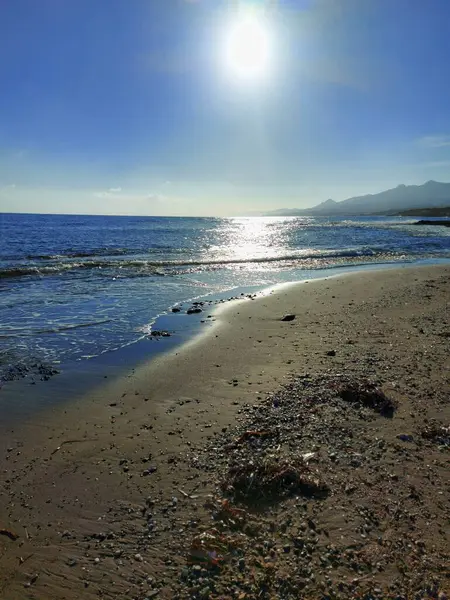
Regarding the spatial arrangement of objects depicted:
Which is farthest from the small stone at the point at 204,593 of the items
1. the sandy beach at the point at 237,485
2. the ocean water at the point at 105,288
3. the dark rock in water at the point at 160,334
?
the dark rock in water at the point at 160,334

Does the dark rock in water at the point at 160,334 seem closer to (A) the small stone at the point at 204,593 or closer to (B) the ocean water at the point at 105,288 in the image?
(B) the ocean water at the point at 105,288

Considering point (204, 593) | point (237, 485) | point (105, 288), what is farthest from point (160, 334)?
point (105, 288)

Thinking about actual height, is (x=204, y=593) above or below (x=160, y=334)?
below

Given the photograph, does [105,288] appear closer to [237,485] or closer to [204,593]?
[237,485]

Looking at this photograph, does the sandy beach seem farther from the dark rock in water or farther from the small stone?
the dark rock in water

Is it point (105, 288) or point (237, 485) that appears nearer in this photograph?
point (237, 485)

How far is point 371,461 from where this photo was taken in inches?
170

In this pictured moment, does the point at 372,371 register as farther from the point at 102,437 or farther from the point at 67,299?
the point at 67,299

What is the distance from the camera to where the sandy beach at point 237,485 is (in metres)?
3.01

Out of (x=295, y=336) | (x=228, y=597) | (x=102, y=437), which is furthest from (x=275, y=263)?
(x=228, y=597)

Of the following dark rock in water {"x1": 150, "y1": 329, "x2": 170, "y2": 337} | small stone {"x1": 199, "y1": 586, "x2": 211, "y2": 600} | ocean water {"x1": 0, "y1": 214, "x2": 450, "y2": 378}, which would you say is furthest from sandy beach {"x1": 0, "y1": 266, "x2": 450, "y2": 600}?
ocean water {"x1": 0, "y1": 214, "x2": 450, "y2": 378}

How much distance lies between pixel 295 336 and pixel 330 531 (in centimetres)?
612

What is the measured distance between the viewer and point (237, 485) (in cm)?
396

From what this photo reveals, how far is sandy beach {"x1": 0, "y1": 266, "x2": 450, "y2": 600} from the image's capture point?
301 centimetres
